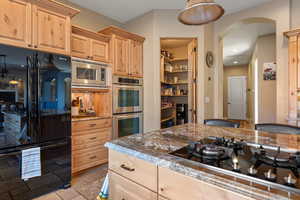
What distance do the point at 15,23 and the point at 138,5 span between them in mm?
2090

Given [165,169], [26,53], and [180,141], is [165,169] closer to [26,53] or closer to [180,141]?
[180,141]

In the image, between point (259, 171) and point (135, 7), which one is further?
point (135, 7)

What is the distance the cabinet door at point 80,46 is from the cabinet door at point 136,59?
900mm

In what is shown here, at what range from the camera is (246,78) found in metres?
8.43

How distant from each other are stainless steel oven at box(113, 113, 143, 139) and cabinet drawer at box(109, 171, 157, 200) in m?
1.89

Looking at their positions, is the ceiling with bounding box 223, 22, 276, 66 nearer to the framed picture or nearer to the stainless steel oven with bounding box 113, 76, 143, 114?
the framed picture

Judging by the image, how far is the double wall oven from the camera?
10.2 feet

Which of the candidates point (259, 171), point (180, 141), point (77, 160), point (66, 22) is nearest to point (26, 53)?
point (66, 22)

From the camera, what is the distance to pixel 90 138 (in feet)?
8.84

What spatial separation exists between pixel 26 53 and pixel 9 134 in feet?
3.09

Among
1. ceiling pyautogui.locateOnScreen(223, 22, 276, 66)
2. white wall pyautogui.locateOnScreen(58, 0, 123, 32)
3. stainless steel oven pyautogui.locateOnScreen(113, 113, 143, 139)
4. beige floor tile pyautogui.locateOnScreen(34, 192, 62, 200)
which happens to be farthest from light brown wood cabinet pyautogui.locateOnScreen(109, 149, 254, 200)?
ceiling pyautogui.locateOnScreen(223, 22, 276, 66)

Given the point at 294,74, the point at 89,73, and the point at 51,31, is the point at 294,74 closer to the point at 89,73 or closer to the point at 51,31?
the point at 89,73

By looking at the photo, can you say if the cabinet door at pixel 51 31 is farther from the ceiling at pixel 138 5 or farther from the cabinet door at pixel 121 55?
the ceiling at pixel 138 5

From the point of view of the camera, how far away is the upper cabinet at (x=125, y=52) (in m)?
3.09
